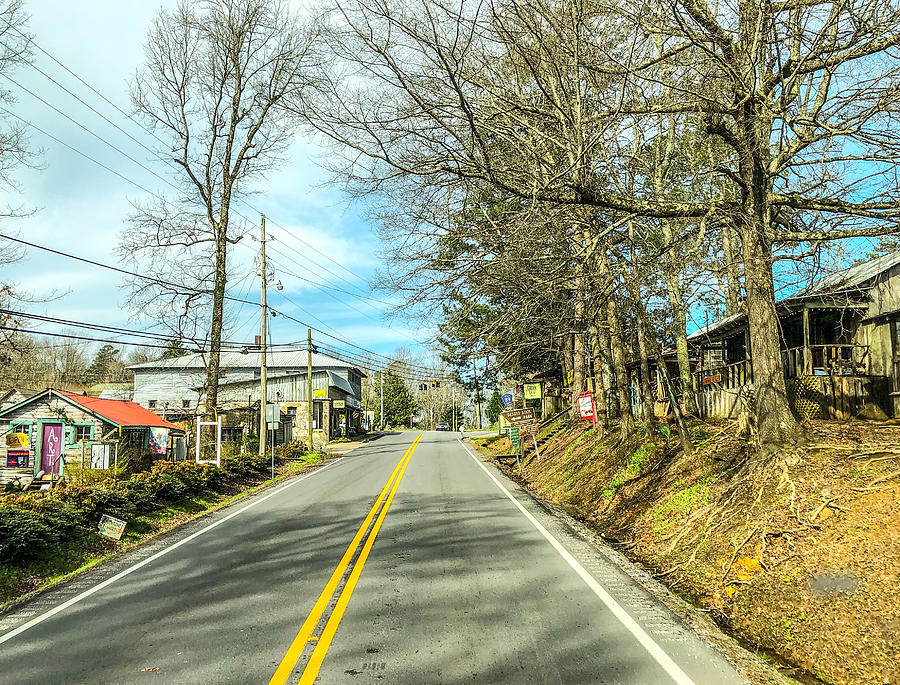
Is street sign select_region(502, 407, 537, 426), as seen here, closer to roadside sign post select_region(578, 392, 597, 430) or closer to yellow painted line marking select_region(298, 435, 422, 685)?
roadside sign post select_region(578, 392, 597, 430)

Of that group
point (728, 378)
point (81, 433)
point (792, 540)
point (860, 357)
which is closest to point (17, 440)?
point (81, 433)

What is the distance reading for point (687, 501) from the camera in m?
10.5

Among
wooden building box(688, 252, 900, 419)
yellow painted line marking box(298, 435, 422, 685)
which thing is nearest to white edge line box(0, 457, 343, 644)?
yellow painted line marking box(298, 435, 422, 685)

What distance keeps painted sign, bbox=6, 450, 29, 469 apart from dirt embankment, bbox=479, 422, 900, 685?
23216mm

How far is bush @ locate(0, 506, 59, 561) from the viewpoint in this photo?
918cm

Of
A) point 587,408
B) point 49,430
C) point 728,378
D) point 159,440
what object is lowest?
point 159,440

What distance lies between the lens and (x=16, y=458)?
25.3 meters

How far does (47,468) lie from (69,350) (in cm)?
5964

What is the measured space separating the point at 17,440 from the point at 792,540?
27379mm

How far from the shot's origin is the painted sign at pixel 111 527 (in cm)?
1138

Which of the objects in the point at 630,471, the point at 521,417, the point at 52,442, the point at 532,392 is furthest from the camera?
the point at 532,392

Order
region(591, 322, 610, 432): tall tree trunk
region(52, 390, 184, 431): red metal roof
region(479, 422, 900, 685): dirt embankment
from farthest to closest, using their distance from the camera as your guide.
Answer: region(52, 390, 184, 431): red metal roof → region(591, 322, 610, 432): tall tree trunk → region(479, 422, 900, 685): dirt embankment

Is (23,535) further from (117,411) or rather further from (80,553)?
(117,411)

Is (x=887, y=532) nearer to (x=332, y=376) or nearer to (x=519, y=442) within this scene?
(x=519, y=442)
